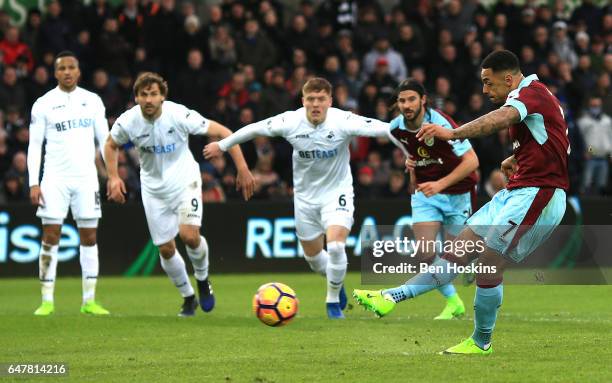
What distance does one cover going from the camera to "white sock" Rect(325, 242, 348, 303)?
1316cm

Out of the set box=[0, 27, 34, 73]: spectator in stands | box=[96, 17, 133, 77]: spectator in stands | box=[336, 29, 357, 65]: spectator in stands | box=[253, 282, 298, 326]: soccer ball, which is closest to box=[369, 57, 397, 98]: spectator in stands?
box=[336, 29, 357, 65]: spectator in stands

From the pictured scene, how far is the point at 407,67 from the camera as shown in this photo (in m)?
23.5

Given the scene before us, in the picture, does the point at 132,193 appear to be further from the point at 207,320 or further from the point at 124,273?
the point at 207,320

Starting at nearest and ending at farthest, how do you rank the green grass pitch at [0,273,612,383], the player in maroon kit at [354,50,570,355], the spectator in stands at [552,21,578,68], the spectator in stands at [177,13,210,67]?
the green grass pitch at [0,273,612,383]
the player in maroon kit at [354,50,570,355]
the spectator in stands at [177,13,210,67]
the spectator in stands at [552,21,578,68]

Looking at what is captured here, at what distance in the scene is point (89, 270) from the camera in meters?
14.2

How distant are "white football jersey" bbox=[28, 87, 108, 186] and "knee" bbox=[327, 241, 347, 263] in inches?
116

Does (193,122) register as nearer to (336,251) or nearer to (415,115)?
(336,251)

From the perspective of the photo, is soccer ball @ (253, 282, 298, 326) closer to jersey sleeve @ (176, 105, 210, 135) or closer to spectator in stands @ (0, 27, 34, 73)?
jersey sleeve @ (176, 105, 210, 135)

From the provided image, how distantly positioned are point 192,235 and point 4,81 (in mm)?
8337

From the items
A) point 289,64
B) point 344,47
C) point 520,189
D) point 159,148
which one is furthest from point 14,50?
point 520,189

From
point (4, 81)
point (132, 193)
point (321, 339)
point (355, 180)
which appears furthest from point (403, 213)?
point (321, 339)

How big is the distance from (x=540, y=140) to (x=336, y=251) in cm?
411

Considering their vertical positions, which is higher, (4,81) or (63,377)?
(4,81)

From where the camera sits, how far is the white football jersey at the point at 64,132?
14.2 meters
